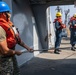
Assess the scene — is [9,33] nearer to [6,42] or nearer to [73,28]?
[6,42]

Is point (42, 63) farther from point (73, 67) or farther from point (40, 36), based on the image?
point (40, 36)

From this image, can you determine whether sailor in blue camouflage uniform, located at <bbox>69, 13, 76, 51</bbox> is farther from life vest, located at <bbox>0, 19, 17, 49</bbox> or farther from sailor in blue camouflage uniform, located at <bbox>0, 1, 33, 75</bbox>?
life vest, located at <bbox>0, 19, 17, 49</bbox>

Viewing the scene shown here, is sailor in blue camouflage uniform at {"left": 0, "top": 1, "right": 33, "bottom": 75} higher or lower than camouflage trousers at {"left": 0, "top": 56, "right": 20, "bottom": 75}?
higher

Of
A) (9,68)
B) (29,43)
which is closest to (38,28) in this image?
(29,43)

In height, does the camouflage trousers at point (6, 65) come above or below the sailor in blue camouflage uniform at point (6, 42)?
below

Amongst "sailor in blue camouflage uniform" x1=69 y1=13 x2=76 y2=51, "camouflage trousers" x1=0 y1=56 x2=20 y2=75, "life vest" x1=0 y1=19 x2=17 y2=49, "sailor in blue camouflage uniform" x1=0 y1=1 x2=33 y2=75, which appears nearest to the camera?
"sailor in blue camouflage uniform" x1=0 y1=1 x2=33 y2=75

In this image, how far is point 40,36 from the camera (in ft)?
35.4

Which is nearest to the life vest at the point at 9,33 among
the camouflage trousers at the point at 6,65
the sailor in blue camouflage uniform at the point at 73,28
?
the camouflage trousers at the point at 6,65

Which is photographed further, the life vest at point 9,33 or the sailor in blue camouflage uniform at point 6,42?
the life vest at point 9,33

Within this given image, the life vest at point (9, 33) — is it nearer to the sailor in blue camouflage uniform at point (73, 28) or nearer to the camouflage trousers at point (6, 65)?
the camouflage trousers at point (6, 65)

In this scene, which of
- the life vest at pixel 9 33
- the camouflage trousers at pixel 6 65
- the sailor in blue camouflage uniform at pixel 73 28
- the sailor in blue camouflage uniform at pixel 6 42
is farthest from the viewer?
the sailor in blue camouflage uniform at pixel 73 28

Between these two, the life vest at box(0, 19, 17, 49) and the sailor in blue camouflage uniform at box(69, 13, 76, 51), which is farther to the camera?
the sailor in blue camouflage uniform at box(69, 13, 76, 51)

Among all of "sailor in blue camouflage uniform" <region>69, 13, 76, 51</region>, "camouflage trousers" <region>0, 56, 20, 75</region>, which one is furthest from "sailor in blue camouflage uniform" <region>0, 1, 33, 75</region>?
"sailor in blue camouflage uniform" <region>69, 13, 76, 51</region>

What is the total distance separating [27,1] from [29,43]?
1388 millimetres
